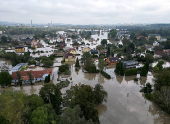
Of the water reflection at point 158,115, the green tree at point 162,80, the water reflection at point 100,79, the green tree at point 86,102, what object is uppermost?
the green tree at point 162,80

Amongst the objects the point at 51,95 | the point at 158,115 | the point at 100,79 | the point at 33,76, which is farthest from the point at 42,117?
the point at 100,79

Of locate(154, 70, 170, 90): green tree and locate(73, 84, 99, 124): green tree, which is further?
locate(154, 70, 170, 90): green tree

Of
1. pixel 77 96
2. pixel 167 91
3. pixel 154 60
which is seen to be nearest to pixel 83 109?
pixel 77 96

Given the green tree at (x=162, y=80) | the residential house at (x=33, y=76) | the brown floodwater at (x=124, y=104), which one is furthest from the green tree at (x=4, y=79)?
the green tree at (x=162, y=80)

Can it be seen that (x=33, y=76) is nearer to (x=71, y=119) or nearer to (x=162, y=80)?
(x=71, y=119)

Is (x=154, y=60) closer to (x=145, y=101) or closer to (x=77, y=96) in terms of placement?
(x=145, y=101)

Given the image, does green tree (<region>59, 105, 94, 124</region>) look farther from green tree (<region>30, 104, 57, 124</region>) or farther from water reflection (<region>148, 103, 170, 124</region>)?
water reflection (<region>148, 103, 170, 124</region>)

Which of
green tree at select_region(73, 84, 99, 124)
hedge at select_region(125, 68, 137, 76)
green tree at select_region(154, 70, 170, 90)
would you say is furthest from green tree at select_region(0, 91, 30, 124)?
hedge at select_region(125, 68, 137, 76)

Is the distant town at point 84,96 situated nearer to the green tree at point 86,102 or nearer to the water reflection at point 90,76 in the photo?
the green tree at point 86,102
